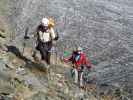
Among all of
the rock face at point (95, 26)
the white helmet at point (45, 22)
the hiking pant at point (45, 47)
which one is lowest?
the rock face at point (95, 26)

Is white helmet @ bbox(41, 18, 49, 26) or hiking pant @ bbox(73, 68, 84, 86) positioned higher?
white helmet @ bbox(41, 18, 49, 26)

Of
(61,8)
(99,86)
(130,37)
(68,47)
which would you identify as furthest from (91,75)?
(61,8)

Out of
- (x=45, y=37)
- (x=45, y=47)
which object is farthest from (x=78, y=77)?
(x=45, y=37)

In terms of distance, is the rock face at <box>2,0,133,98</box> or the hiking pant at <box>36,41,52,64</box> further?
the rock face at <box>2,0,133,98</box>

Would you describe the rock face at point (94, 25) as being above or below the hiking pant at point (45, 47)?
below

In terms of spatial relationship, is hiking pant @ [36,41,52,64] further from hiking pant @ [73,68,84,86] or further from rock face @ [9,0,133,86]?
rock face @ [9,0,133,86]

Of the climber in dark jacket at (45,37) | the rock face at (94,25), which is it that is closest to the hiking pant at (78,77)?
the climber in dark jacket at (45,37)

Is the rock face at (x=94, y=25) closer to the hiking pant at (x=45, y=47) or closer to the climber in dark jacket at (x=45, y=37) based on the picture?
the hiking pant at (x=45, y=47)

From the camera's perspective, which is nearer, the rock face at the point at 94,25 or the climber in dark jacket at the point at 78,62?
the climber in dark jacket at the point at 78,62

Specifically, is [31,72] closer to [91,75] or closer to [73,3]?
[91,75]

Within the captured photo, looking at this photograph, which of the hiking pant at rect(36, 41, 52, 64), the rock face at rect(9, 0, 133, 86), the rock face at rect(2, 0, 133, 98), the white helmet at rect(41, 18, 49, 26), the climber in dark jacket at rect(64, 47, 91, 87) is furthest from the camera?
the rock face at rect(9, 0, 133, 86)

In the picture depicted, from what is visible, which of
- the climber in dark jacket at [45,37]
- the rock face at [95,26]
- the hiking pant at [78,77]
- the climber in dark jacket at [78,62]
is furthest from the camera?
the rock face at [95,26]

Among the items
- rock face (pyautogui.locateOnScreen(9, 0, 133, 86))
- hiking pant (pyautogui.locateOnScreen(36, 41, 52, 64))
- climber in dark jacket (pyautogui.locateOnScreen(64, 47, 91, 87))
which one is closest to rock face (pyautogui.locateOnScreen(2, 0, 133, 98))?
rock face (pyautogui.locateOnScreen(9, 0, 133, 86))

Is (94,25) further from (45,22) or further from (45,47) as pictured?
(45,22)
